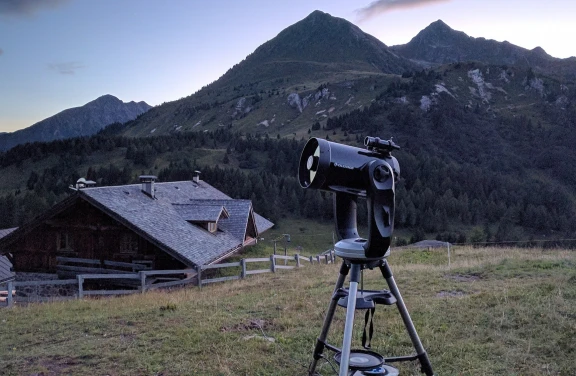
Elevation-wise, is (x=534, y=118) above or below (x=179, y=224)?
above

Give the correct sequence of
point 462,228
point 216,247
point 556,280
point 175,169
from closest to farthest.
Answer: point 556,280 < point 216,247 < point 462,228 < point 175,169

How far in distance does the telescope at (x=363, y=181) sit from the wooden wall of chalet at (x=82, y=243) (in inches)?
706

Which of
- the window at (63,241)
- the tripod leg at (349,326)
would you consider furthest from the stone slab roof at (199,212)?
the tripod leg at (349,326)

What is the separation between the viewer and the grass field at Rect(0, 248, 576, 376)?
16.8ft

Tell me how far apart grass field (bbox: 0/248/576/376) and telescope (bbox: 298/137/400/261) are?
2201 millimetres

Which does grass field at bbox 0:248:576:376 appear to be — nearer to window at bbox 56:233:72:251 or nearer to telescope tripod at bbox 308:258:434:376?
telescope tripod at bbox 308:258:434:376

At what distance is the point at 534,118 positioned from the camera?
391 ft

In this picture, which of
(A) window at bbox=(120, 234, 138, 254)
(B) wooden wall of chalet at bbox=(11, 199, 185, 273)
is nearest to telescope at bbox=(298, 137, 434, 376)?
(B) wooden wall of chalet at bbox=(11, 199, 185, 273)

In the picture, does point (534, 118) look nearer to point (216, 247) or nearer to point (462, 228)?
point (462, 228)

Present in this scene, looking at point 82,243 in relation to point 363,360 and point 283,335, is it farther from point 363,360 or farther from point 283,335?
point 363,360

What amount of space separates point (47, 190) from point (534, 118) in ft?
402

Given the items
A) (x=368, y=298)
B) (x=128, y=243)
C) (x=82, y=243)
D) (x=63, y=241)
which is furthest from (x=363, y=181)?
(x=63, y=241)

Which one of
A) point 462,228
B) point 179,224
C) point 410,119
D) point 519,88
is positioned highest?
point 519,88

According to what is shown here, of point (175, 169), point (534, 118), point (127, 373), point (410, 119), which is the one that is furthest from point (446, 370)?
point (534, 118)
